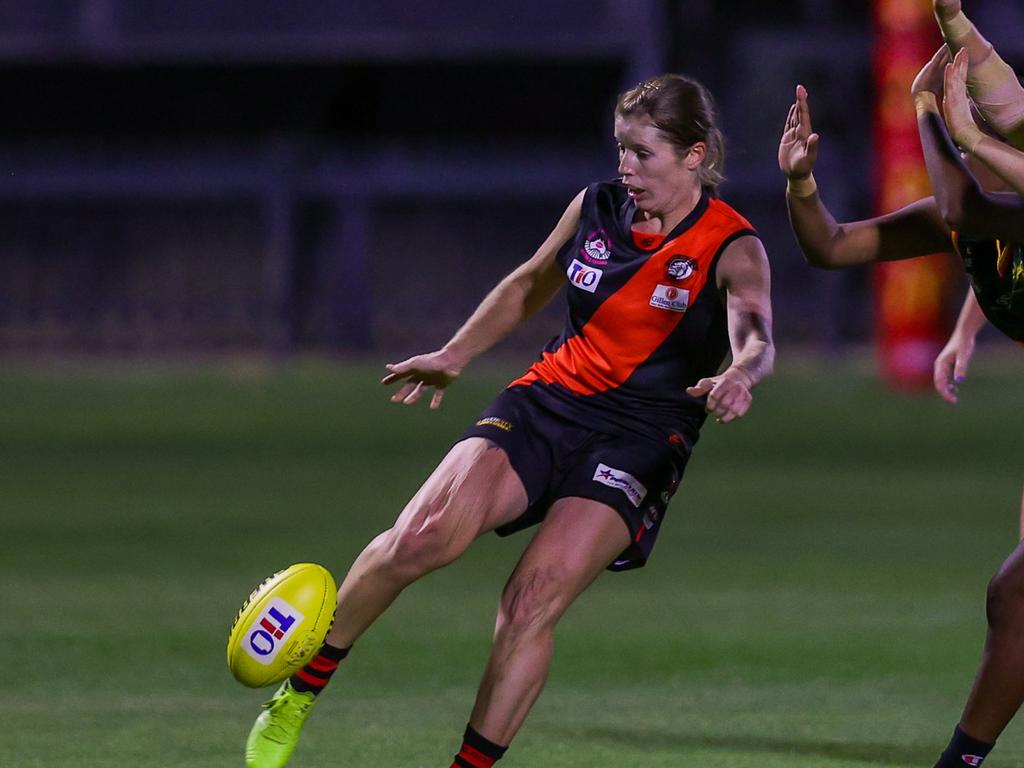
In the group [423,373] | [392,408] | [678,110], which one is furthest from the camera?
[392,408]

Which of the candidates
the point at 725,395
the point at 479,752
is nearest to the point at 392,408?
the point at 479,752

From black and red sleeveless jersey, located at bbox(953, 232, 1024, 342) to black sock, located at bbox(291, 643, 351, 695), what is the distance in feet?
6.76

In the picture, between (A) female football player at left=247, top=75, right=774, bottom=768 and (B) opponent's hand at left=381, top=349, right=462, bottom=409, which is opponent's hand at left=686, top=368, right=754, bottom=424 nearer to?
(A) female football player at left=247, top=75, right=774, bottom=768

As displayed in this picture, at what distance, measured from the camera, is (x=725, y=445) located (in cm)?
1516

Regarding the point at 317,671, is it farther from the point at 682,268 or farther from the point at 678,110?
the point at 678,110

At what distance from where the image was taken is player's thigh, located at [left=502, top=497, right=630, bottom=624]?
5.31 m

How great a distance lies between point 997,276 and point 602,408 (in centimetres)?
120

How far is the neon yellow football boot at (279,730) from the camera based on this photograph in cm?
553

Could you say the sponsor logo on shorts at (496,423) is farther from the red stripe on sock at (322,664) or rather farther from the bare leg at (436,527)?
the red stripe on sock at (322,664)

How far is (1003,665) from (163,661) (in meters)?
3.92

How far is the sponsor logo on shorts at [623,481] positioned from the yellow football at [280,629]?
837mm

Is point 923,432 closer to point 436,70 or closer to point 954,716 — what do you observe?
point 954,716

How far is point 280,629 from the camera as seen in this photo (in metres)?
5.38

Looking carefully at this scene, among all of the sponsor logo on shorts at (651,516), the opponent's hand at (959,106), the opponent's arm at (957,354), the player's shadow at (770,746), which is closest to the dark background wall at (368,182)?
the player's shadow at (770,746)
